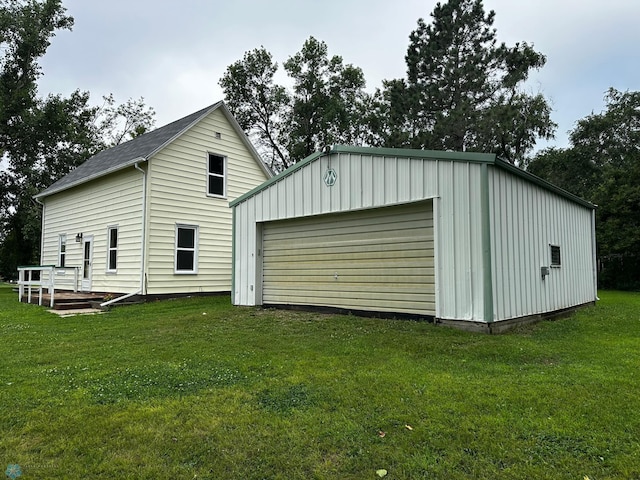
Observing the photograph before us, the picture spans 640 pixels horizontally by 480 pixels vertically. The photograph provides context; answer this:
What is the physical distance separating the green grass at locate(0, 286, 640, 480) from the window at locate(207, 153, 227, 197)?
7916 millimetres

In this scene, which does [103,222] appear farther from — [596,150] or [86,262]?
[596,150]

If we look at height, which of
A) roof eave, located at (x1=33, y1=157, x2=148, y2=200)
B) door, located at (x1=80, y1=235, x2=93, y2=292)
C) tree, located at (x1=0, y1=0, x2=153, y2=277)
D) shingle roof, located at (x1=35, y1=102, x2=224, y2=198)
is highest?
tree, located at (x1=0, y1=0, x2=153, y2=277)

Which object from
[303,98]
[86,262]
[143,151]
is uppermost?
[303,98]

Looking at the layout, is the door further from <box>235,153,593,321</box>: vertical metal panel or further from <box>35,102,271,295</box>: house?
<box>235,153,593,321</box>: vertical metal panel

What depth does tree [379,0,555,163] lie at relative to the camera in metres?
22.8

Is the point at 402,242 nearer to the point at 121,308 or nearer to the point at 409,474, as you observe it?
the point at 409,474

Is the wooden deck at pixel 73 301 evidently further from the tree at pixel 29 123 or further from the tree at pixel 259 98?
the tree at pixel 259 98

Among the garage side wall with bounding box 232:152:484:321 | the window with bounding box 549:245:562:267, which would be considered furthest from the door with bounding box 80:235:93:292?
the window with bounding box 549:245:562:267

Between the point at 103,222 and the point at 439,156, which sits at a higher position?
the point at 439,156

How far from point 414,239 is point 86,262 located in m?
11.6

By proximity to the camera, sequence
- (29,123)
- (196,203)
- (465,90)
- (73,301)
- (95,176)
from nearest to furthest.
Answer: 1. (73,301)
2. (196,203)
3. (95,176)
4. (29,123)
5. (465,90)

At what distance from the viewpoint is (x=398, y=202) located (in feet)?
24.7

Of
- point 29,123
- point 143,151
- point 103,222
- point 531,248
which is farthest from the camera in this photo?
point 29,123

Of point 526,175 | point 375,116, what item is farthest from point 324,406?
point 375,116
